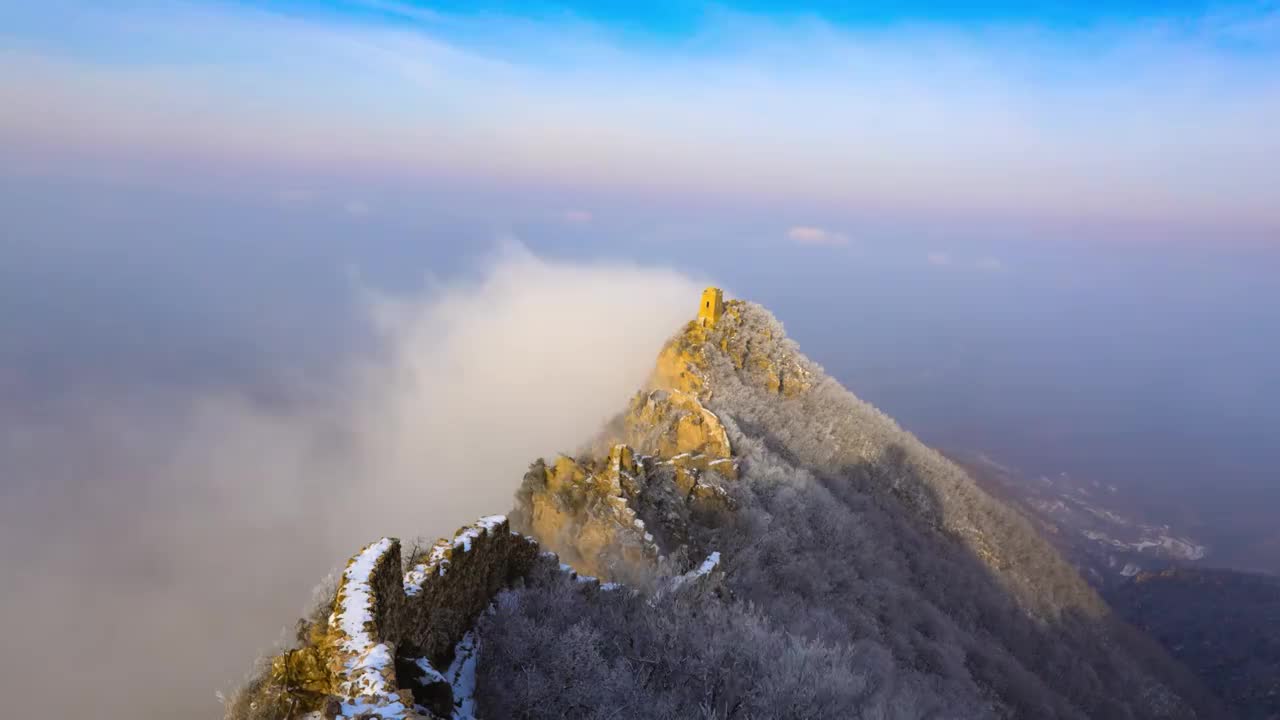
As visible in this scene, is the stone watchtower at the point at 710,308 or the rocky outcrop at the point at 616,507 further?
the stone watchtower at the point at 710,308

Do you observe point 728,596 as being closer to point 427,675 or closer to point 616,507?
point 616,507

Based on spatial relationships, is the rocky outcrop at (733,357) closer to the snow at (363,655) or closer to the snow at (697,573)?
the snow at (697,573)

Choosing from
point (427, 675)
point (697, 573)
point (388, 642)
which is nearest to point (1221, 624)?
point (697, 573)

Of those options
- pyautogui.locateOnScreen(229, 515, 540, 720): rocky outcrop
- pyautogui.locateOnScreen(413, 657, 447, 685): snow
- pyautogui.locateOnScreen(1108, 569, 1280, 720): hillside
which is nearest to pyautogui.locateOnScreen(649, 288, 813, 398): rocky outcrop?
pyautogui.locateOnScreen(229, 515, 540, 720): rocky outcrop

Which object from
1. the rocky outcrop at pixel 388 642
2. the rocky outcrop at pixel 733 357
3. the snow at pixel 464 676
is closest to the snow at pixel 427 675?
the rocky outcrop at pixel 388 642

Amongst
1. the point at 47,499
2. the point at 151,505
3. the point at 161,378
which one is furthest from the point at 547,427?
the point at 161,378

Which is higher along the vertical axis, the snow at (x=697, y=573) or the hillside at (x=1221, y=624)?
the snow at (x=697, y=573)
